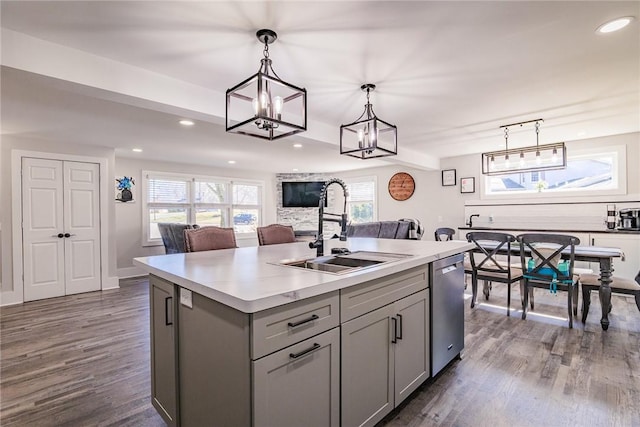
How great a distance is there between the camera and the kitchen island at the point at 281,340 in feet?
3.61

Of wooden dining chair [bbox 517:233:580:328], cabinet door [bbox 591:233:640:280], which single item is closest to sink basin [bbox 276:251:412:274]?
wooden dining chair [bbox 517:233:580:328]

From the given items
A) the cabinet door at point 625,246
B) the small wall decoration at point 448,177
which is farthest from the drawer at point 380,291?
the small wall decoration at point 448,177

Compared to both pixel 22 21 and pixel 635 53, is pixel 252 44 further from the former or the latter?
pixel 635 53

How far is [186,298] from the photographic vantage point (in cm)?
138

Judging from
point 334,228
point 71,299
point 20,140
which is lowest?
point 71,299

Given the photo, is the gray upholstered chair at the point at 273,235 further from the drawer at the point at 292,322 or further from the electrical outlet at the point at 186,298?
the drawer at the point at 292,322

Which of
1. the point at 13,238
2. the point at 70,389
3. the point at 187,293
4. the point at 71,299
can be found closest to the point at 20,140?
the point at 13,238

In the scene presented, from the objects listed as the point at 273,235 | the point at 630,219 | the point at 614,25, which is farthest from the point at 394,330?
the point at 630,219

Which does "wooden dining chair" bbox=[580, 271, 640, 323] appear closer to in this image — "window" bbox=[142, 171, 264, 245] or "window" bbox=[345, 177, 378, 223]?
"window" bbox=[345, 177, 378, 223]

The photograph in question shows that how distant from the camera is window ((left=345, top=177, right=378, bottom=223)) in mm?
7594

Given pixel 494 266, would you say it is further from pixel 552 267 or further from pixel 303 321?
pixel 303 321

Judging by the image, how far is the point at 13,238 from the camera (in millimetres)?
4238

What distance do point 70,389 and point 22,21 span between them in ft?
7.66

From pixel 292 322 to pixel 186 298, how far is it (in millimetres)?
539
